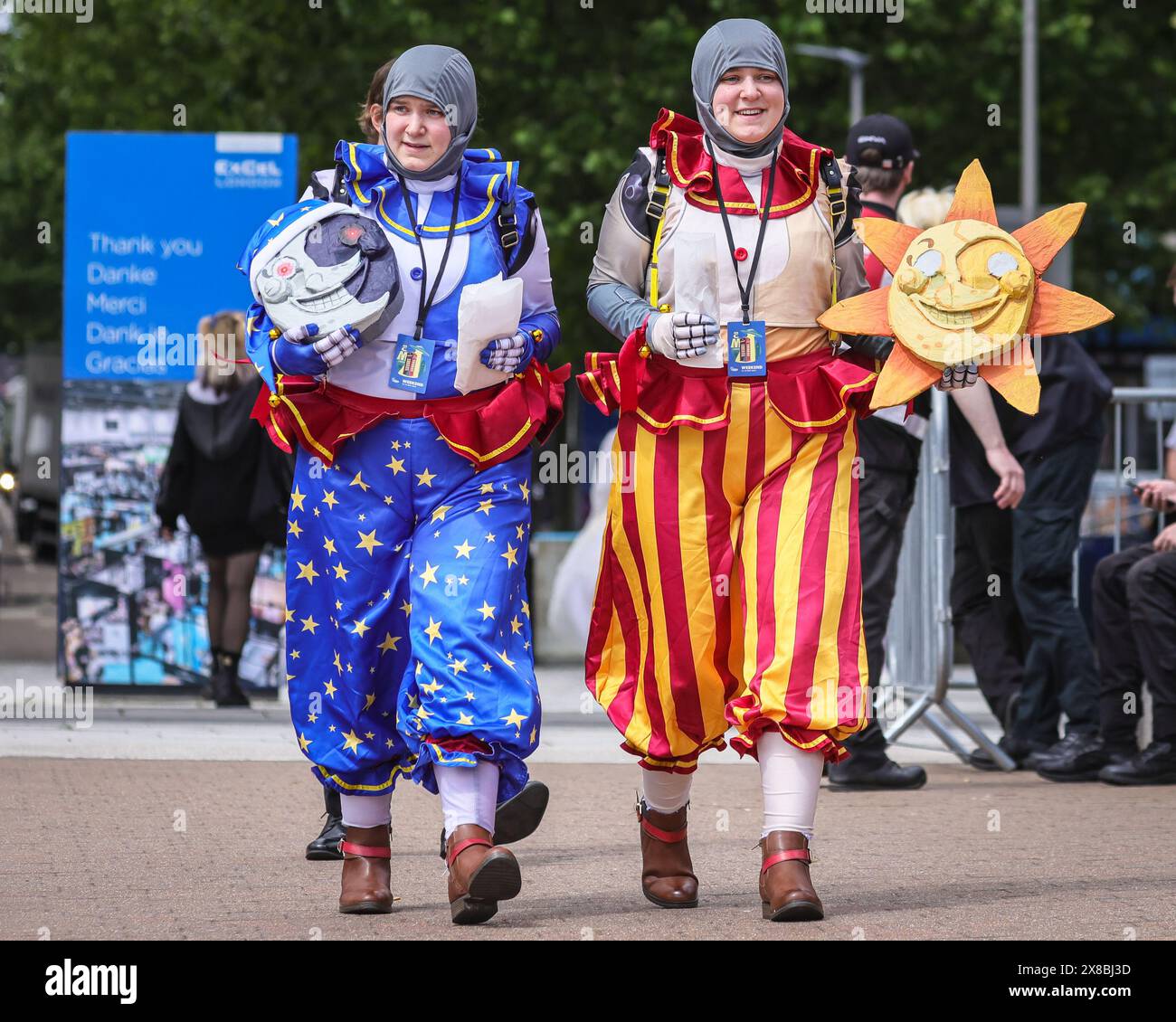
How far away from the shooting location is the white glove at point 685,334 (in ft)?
16.1

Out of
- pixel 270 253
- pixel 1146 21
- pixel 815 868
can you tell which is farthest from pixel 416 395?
pixel 1146 21

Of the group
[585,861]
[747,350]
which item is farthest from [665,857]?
[747,350]

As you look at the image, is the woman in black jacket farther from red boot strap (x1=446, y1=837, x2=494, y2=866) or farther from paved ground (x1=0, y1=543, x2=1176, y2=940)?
red boot strap (x1=446, y1=837, x2=494, y2=866)

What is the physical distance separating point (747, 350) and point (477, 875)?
4.52ft

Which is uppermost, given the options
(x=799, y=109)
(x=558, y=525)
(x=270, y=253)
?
(x=799, y=109)

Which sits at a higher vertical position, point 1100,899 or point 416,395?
point 416,395

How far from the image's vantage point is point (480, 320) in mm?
4867

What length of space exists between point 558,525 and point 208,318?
1644 cm

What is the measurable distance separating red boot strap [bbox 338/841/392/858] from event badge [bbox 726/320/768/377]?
1402 millimetres

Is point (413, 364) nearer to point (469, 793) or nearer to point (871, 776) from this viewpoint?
point (469, 793)

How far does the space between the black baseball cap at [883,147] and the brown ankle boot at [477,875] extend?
3.50 meters

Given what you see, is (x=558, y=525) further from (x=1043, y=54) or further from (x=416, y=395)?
(x=416, y=395)
